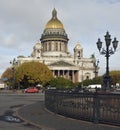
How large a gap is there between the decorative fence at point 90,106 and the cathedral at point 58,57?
15933 cm

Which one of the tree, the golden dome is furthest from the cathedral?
the tree

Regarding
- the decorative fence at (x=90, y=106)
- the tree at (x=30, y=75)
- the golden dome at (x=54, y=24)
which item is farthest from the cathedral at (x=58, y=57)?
the decorative fence at (x=90, y=106)

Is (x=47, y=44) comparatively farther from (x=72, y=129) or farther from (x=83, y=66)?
(x=72, y=129)

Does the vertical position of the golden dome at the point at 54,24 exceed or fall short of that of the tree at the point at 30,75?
it exceeds it

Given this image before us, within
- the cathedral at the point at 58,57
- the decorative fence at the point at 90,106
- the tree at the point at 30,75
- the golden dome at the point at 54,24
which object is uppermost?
the golden dome at the point at 54,24

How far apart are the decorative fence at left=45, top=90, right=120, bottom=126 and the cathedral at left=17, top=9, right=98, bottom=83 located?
159 metres

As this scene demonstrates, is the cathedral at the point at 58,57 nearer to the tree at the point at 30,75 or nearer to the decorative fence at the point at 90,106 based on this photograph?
the tree at the point at 30,75

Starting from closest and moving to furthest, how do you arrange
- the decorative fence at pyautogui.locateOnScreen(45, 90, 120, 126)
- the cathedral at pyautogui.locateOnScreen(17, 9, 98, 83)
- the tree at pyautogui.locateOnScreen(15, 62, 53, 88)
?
the decorative fence at pyautogui.locateOnScreen(45, 90, 120, 126), the tree at pyautogui.locateOnScreen(15, 62, 53, 88), the cathedral at pyautogui.locateOnScreen(17, 9, 98, 83)

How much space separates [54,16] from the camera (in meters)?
194

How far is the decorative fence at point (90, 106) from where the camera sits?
16.9 m

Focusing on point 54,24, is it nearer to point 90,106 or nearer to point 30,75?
point 30,75

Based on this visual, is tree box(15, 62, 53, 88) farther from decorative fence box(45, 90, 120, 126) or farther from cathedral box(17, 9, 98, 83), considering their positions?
decorative fence box(45, 90, 120, 126)

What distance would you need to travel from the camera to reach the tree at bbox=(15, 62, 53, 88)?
422ft

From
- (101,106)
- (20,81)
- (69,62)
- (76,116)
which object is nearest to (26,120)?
(76,116)
